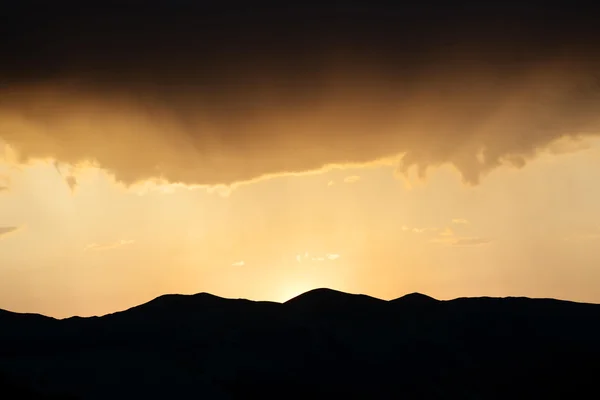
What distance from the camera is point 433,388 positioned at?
95.6 metres

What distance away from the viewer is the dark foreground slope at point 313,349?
3342 inches

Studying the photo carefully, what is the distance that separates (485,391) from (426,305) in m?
24.0

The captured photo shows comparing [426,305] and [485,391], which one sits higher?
[426,305]

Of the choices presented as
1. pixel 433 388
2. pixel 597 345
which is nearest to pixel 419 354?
pixel 433 388

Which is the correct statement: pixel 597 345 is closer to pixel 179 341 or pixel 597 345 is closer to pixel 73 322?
pixel 179 341

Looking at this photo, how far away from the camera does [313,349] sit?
327 feet

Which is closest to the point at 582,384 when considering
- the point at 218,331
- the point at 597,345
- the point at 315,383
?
the point at 597,345

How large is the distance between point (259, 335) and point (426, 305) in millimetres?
31023

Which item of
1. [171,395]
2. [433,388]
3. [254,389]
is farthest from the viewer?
[433,388]

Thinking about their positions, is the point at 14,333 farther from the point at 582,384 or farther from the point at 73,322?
the point at 582,384

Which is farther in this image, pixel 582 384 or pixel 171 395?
pixel 582 384

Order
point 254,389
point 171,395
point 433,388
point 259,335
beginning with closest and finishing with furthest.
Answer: point 171,395 < point 254,389 < point 433,388 < point 259,335

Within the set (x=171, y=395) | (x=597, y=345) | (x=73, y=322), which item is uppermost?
(x=73, y=322)

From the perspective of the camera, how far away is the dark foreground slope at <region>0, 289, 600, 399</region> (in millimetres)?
84875
